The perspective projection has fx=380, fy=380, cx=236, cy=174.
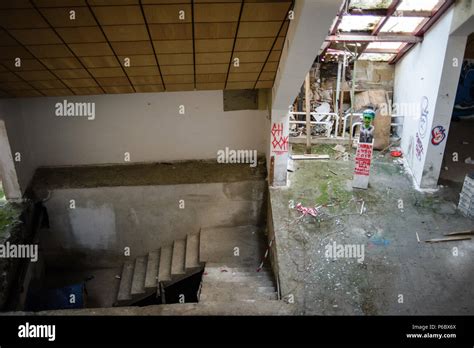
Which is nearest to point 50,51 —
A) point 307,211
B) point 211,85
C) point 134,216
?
point 211,85

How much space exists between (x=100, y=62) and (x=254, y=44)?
2.04 metres

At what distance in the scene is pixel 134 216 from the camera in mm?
7406

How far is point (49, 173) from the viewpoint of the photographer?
24.3 ft

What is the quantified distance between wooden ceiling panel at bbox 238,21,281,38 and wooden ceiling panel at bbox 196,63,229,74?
969 millimetres

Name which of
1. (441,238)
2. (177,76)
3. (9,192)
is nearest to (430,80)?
(441,238)

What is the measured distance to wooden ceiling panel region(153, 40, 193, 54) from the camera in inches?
175

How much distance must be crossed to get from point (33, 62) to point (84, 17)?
4.98 ft

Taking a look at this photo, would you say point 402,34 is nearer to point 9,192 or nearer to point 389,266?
point 389,266

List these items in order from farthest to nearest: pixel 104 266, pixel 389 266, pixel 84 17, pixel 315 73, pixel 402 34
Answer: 1. pixel 315 73
2. pixel 104 266
3. pixel 402 34
4. pixel 389 266
5. pixel 84 17

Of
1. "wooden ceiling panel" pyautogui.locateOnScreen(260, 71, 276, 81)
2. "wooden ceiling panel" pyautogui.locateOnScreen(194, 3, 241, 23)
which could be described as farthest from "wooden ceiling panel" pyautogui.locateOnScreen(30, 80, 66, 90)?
"wooden ceiling panel" pyautogui.locateOnScreen(260, 71, 276, 81)

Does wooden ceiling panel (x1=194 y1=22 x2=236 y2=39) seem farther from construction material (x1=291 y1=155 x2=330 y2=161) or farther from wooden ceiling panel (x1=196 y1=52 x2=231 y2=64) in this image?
construction material (x1=291 y1=155 x2=330 y2=161)

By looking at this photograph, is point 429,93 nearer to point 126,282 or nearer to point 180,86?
point 180,86

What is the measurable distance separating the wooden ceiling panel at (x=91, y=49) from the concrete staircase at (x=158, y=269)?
3.76 m

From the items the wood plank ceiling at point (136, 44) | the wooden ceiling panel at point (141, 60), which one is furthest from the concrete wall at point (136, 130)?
the wooden ceiling panel at point (141, 60)
